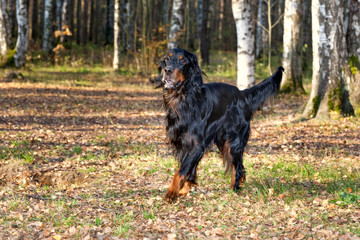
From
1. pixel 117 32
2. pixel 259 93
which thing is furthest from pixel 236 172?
pixel 117 32

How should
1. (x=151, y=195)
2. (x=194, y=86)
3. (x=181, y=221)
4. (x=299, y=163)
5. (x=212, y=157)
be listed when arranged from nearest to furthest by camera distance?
(x=181, y=221)
(x=194, y=86)
(x=151, y=195)
(x=299, y=163)
(x=212, y=157)

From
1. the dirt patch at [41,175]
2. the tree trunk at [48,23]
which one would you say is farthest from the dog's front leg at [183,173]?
the tree trunk at [48,23]

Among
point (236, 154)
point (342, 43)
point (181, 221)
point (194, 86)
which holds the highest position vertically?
point (342, 43)

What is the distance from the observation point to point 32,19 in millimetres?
30531

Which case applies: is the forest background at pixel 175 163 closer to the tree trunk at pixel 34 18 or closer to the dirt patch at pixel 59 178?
the dirt patch at pixel 59 178

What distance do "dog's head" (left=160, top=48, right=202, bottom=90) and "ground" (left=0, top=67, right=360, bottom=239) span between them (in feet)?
4.53

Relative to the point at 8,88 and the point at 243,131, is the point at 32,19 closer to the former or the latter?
the point at 8,88

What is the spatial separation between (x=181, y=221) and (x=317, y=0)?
6481 mm

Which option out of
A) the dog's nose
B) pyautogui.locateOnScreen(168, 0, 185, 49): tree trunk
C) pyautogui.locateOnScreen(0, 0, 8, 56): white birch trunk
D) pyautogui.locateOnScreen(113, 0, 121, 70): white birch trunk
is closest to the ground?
the dog's nose

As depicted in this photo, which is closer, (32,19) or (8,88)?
(8,88)

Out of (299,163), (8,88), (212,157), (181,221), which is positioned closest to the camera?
(181,221)

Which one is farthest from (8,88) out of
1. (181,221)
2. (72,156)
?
(181,221)

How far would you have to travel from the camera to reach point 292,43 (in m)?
12.8

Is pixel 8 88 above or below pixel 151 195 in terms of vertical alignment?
above
